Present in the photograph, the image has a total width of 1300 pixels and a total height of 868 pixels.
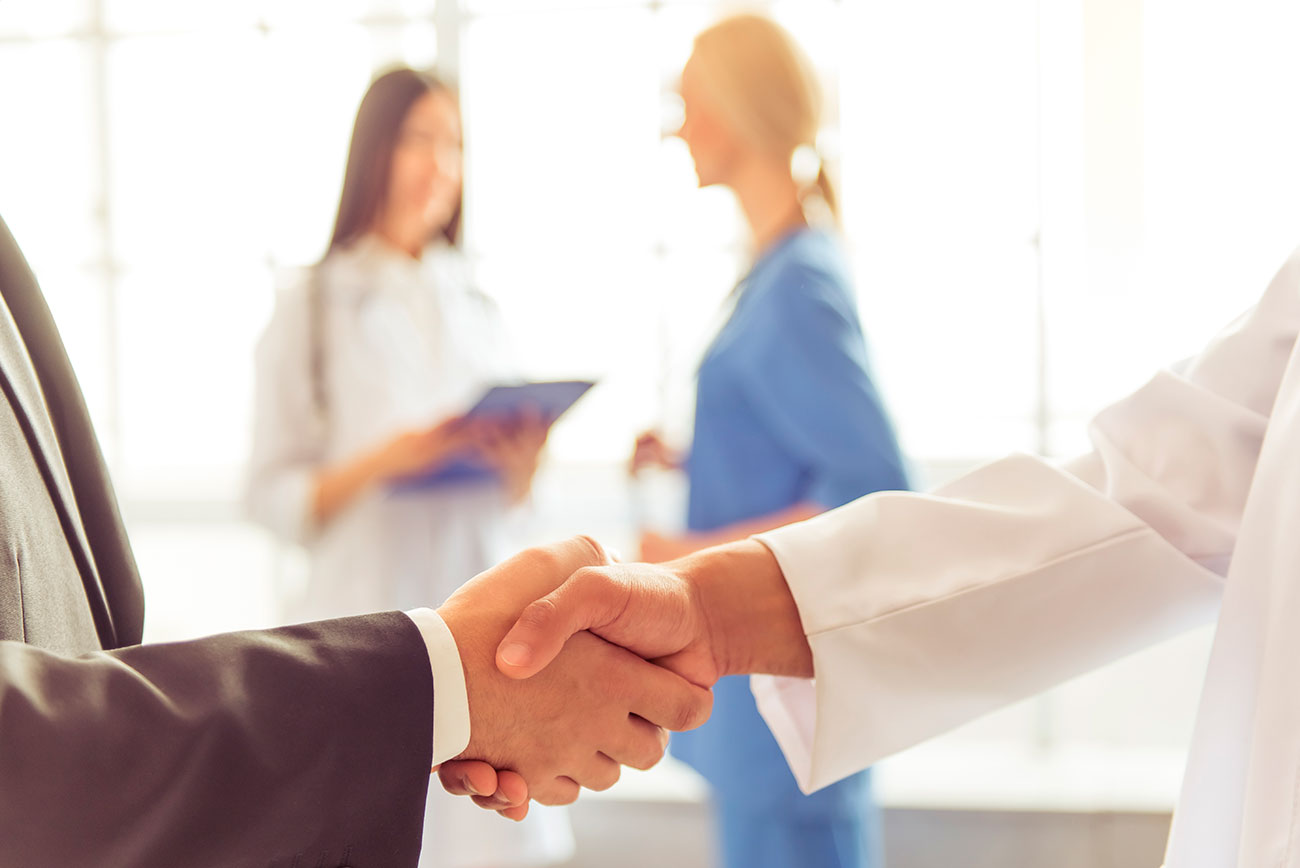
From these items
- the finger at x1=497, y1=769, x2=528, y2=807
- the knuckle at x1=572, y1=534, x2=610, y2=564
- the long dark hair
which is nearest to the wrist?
the knuckle at x1=572, y1=534, x2=610, y2=564

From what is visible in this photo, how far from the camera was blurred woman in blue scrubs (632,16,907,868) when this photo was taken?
1582 mm

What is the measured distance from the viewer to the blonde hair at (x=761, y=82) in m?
1.73

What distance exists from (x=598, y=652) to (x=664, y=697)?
0.28ft

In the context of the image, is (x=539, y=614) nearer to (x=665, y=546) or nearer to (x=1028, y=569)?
(x=1028, y=569)

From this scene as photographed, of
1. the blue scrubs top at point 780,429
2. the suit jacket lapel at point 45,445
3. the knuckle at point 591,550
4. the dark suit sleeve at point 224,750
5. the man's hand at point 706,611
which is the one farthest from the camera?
the blue scrubs top at point 780,429

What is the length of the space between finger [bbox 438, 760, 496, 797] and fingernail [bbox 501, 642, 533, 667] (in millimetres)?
117

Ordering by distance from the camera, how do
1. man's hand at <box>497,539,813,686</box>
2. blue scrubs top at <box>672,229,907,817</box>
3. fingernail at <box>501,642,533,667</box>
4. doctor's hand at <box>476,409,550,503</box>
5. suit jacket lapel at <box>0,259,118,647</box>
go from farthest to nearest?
doctor's hand at <box>476,409,550,503</box>, blue scrubs top at <box>672,229,907,817</box>, man's hand at <box>497,539,813,686</box>, fingernail at <box>501,642,533,667</box>, suit jacket lapel at <box>0,259,118,647</box>

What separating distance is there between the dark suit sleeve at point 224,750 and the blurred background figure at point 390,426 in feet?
4.09

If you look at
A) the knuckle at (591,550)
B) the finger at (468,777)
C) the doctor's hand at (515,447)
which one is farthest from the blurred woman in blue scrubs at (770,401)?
the finger at (468,777)

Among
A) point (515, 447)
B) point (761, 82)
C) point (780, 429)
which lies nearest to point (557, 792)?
point (780, 429)

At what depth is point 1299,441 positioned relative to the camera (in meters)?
0.79

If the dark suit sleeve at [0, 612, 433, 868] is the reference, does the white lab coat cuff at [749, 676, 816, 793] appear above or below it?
below

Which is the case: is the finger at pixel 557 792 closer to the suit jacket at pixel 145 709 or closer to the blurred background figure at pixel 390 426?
the suit jacket at pixel 145 709

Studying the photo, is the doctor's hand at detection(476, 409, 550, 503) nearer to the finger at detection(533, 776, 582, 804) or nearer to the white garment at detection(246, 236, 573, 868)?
the white garment at detection(246, 236, 573, 868)
